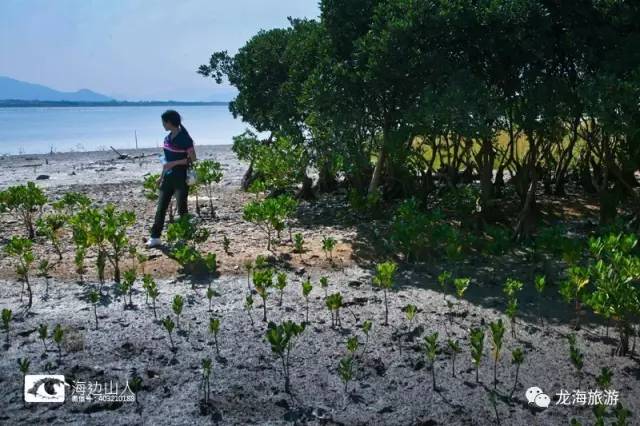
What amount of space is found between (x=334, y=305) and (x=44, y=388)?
2.54 m

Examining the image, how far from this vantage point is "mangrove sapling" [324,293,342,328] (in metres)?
5.86

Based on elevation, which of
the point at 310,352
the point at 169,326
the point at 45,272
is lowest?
the point at 310,352

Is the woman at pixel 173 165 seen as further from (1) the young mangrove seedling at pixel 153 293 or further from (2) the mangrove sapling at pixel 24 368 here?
(2) the mangrove sapling at pixel 24 368

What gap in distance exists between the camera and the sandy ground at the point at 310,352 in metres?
4.64

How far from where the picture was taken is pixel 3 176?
23375mm

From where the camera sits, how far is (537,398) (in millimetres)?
4746

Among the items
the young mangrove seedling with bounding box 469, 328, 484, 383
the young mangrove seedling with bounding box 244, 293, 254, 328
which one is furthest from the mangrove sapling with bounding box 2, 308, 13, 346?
the young mangrove seedling with bounding box 469, 328, 484, 383

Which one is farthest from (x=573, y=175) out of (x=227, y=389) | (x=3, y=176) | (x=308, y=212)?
(x=3, y=176)

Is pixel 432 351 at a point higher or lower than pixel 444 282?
lower

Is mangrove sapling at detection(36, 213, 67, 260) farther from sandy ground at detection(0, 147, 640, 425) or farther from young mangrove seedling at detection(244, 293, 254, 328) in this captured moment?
young mangrove seedling at detection(244, 293, 254, 328)

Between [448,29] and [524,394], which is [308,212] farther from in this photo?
[524,394]

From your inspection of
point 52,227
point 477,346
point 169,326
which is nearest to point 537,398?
point 477,346

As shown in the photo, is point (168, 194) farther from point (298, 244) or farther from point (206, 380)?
point (206, 380)

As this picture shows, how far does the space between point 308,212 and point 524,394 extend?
7.97 metres
